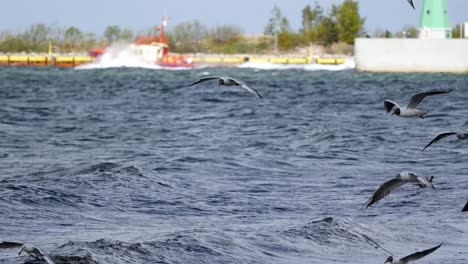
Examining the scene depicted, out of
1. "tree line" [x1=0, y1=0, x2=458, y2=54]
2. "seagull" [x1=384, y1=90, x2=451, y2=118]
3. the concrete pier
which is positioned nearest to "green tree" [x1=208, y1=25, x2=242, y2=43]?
"tree line" [x1=0, y1=0, x2=458, y2=54]

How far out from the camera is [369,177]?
18484 millimetres

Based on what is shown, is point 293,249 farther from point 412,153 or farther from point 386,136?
point 386,136

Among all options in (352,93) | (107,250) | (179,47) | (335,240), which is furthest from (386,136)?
(179,47)

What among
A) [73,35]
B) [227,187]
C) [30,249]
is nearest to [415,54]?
[227,187]

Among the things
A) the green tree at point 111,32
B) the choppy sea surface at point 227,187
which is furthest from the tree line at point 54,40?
the choppy sea surface at point 227,187

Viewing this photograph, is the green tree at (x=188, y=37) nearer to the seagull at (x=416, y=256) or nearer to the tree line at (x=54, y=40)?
the tree line at (x=54, y=40)

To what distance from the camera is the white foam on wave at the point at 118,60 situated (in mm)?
99750

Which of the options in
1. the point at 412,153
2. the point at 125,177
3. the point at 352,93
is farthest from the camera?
the point at 352,93

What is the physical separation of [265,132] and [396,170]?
9231 millimetres

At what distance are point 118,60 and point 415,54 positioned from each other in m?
36.0

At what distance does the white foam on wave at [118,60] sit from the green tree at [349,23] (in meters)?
30.9

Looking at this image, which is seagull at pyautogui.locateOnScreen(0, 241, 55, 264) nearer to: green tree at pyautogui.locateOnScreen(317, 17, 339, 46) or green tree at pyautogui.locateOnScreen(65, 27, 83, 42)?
green tree at pyautogui.locateOnScreen(317, 17, 339, 46)

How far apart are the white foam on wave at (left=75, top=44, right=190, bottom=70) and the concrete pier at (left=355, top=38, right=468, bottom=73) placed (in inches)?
939

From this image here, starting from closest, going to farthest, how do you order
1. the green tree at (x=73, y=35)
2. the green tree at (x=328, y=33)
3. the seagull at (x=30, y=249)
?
the seagull at (x=30, y=249) < the green tree at (x=328, y=33) < the green tree at (x=73, y=35)
